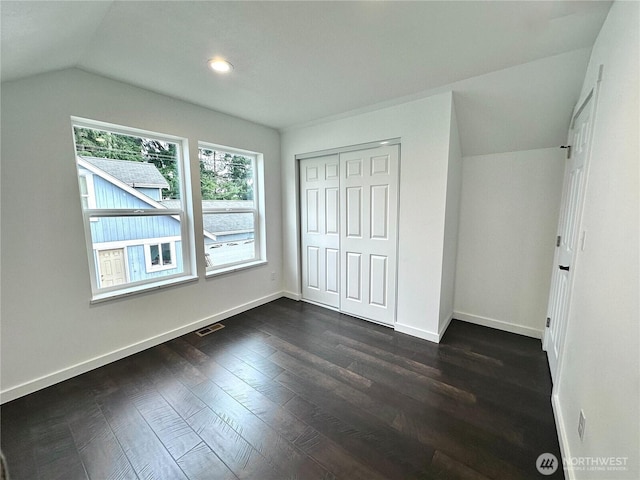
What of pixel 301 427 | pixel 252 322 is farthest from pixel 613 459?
pixel 252 322

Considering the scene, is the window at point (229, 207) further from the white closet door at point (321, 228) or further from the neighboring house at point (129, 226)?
the white closet door at point (321, 228)

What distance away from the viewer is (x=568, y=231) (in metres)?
2.06

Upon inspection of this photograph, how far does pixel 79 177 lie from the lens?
2082mm

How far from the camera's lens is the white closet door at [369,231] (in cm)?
278

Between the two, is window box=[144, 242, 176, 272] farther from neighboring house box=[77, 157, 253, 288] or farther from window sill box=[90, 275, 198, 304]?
window sill box=[90, 275, 198, 304]

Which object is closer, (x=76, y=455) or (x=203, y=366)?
(x=76, y=455)

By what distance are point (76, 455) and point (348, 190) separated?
2.96 m

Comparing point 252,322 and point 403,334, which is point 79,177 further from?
point 403,334

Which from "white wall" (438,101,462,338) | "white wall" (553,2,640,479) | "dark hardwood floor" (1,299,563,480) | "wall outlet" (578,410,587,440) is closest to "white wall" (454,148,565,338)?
"white wall" (438,101,462,338)

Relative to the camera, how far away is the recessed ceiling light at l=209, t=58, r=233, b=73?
1844mm

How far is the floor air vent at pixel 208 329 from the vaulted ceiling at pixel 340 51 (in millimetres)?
2404

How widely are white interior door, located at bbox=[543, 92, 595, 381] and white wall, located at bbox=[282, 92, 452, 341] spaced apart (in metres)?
0.88

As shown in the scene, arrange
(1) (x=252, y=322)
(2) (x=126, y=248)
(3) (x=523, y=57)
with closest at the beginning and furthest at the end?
(3) (x=523, y=57)
(2) (x=126, y=248)
(1) (x=252, y=322)

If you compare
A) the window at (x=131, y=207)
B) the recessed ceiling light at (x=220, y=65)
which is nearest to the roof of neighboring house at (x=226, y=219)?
the window at (x=131, y=207)
